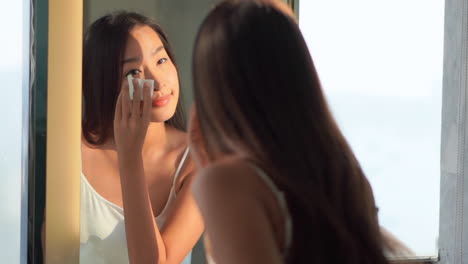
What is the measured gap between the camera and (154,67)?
1.13m

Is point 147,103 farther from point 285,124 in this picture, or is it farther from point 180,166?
point 285,124

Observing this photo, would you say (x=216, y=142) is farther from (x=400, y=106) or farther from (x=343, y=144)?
(x=400, y=106)

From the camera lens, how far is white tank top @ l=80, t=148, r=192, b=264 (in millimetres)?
1130

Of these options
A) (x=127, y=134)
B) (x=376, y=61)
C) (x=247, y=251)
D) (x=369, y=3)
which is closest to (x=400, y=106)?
(x=376, y=61)

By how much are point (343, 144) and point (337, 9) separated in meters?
0.66

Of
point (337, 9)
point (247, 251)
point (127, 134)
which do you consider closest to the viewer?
point (247, 251)

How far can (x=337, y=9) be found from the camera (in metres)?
1.32

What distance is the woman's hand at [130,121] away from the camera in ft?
3.57

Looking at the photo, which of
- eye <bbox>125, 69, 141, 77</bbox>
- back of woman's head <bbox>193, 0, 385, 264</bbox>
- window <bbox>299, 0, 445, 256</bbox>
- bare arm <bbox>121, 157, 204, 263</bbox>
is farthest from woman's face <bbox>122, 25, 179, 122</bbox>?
back of woman's head <bbox>193, 0, 385, 264</bbox>

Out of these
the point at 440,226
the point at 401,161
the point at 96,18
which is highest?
the point at 96,18

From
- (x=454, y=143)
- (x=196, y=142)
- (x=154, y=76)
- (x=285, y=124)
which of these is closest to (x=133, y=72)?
(x=154, y=76)

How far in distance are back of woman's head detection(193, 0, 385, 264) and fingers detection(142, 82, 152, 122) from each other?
14.8 inches

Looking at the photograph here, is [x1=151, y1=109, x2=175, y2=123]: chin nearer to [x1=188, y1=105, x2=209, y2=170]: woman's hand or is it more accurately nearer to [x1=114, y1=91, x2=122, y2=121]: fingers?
[x1=114, y1=91, x2=122, y2=121]: fingers

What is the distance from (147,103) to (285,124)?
18.1 inches
